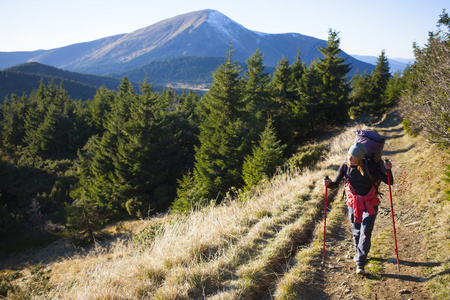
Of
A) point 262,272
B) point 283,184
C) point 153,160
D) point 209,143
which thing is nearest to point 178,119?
point 153,160

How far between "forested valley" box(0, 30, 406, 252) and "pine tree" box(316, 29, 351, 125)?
4.4 inches

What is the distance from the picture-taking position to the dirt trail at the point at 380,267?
130 inches

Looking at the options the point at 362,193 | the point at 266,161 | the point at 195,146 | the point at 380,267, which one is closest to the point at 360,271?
the point at 380,267

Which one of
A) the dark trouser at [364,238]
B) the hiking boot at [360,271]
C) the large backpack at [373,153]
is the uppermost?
the large backpack at [373,153]

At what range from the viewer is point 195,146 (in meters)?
23.8

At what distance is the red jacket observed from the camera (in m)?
3.68

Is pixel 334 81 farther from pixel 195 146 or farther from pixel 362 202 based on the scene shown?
pixel 362 202

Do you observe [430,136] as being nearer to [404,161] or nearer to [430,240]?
[404,161]

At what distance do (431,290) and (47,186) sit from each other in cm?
4332

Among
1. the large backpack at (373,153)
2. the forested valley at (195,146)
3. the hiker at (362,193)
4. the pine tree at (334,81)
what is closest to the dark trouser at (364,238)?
the hiker at (362,193)

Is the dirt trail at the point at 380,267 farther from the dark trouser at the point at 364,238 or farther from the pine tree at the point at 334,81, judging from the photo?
the pine tree at the point at 334,81

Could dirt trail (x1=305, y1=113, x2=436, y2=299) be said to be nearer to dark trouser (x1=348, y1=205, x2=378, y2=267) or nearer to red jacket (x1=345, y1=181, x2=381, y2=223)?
dark trouser (x1=348, y1=205, x2=378, y2=267)

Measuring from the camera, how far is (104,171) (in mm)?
27906

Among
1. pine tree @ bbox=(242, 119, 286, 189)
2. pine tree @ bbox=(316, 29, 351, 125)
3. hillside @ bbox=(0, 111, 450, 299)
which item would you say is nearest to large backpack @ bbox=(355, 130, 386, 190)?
hillside @ bbox=(0, 111, 450, 299)
